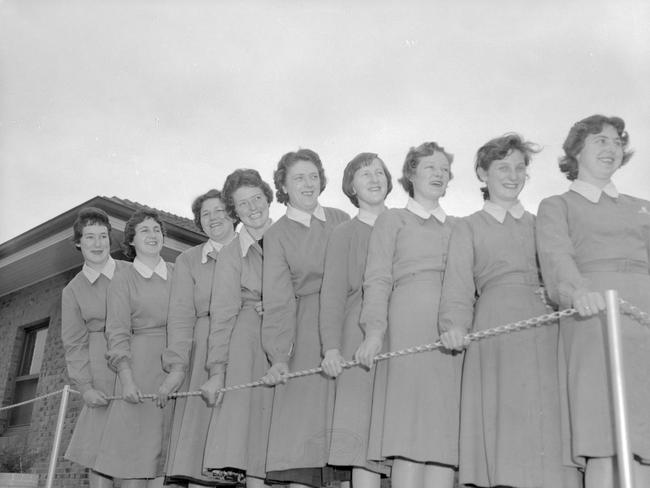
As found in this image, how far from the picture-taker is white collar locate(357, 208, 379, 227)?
151 inches

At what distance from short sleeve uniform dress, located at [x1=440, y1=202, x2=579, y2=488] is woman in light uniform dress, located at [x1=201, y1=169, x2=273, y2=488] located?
1278 mm

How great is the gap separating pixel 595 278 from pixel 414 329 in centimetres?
80

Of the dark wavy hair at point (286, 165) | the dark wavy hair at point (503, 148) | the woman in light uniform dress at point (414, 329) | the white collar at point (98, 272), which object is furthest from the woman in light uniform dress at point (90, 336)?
the dark wavy hair at point (503, 148)

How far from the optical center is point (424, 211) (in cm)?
359

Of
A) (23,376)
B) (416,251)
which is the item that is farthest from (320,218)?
(23,376)

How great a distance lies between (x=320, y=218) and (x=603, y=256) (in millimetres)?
1623

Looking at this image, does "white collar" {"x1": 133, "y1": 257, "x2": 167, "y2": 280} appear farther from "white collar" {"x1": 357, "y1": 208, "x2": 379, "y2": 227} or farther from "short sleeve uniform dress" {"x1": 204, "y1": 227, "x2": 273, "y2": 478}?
"white collar" {"x1": 357, "y1": 208, "x2": 379, "y2": 227}

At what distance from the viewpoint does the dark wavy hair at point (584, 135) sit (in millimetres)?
3234

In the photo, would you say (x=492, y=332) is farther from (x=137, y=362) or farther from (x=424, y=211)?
(x=137, y=362)

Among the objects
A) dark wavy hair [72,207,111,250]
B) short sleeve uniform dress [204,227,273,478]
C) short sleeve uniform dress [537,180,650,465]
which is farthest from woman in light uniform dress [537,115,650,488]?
dark wavy hair [72,207,111,250]

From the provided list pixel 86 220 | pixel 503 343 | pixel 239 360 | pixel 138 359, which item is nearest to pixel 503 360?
pixel 503 343

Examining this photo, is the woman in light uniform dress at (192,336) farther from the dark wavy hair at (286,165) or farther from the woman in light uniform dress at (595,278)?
the woman in light uniform dress at (595,278)

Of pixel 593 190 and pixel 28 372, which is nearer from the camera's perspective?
pixel 593 190

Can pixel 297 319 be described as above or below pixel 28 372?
below
